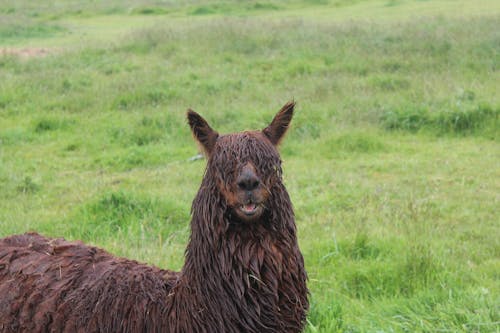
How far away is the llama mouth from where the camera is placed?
2.94 m

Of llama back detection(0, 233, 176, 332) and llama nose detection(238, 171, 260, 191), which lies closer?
llama nose detection(238, 171, 260, 191)

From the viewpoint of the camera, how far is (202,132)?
3289 mm

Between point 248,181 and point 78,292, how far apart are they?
1.09m

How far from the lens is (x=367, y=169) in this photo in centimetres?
855

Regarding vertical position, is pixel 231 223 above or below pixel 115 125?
above

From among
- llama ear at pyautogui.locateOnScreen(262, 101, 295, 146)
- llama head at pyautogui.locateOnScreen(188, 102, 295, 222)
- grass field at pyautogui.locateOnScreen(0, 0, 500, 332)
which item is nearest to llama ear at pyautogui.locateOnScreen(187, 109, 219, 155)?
llama head at pyautogui.locateOnScreen(188, 102, 295, 222)

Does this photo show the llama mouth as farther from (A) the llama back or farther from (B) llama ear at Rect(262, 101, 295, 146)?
(A) the llama back

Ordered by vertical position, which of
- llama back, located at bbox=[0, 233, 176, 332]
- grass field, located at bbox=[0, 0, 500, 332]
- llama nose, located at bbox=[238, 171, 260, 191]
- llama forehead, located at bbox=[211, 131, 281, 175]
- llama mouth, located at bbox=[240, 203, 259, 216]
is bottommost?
grass field, located at bbox=[0, 0, 500, 332]

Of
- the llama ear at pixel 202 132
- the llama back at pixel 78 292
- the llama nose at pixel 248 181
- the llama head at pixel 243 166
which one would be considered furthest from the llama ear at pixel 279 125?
the llama back at pixel 78 292

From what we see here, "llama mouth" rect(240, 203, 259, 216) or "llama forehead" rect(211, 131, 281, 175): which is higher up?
"llama forehead" rect(211, 131, 281, 175)

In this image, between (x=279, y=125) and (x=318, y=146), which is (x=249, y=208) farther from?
(x=318, y=146)

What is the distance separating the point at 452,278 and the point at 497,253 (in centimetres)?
102

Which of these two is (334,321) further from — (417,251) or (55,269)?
(55,269)

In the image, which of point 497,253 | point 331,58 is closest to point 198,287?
point 497,253
